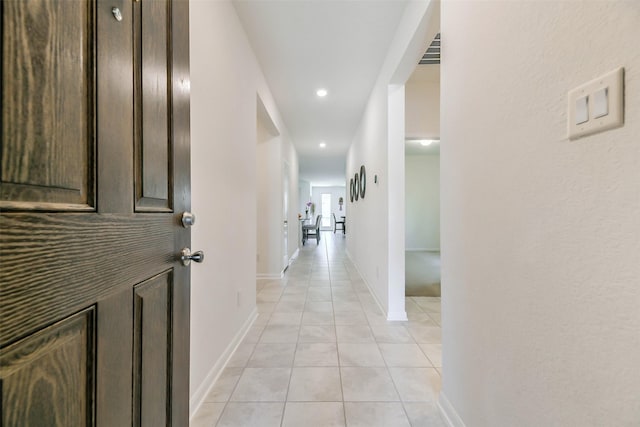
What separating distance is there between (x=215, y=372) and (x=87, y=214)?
156cm

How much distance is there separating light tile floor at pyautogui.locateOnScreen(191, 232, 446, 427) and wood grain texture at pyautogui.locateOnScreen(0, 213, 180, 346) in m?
1.18

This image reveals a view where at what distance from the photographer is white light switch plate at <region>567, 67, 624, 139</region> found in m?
0.59

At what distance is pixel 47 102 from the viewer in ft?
1.63

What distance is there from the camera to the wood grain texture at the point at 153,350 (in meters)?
0.75

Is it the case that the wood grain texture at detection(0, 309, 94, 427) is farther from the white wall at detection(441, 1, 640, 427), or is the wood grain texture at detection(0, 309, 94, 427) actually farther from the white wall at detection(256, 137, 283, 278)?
the white wall at detection(256, 137, 283, 278)

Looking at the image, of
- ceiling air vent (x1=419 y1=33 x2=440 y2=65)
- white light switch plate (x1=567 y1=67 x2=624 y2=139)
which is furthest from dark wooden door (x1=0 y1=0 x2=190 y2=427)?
ceiling air vent (x1=419 y1=33 x2=440 y2=65)

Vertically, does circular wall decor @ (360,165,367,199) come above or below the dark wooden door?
above

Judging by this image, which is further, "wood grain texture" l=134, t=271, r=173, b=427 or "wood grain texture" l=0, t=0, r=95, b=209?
"wood grain texture" l=134, t=271, r=173, b=427

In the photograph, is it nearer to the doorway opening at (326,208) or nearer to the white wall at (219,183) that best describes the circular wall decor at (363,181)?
the white wall at (219,183)

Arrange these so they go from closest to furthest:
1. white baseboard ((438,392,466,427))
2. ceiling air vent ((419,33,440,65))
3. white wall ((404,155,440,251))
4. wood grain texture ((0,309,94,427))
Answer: wood grain texture ((0,309,94,427)), white baseboard ((438,392,466,427)), ceiling air vent ((419,33,440,65)), white wall ((404,155,440,251))

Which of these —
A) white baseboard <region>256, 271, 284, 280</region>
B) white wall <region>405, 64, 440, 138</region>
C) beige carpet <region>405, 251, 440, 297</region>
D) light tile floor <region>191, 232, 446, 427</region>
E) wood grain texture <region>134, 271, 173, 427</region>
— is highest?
white wall <region>405, 64, 440, 138</region>

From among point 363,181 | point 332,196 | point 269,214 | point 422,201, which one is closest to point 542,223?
point 363,181

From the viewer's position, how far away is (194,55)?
151cm

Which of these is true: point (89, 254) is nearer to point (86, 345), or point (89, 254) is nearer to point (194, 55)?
point (86, 345)
